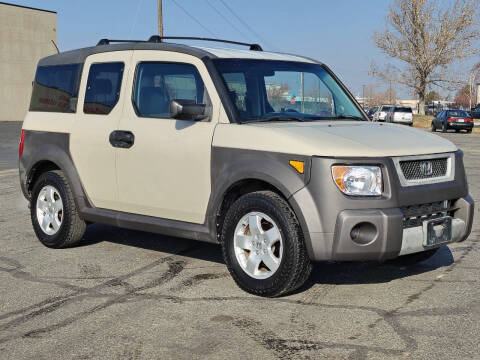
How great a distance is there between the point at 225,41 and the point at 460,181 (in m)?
2.74

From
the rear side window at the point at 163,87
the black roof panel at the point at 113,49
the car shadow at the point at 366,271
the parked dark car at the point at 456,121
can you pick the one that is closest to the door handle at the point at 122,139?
the rear side window at the point at 163,87

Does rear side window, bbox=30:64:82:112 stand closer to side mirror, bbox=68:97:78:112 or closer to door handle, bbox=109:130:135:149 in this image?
side mirror, bbox=68:97:78:112

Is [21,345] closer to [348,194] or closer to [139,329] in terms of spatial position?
[139,329]

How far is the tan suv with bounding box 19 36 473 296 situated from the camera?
4.77 meters

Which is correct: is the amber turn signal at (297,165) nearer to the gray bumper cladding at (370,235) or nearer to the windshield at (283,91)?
the gray bumper cladding at (370,235)

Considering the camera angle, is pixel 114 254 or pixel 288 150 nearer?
pixel 288 150

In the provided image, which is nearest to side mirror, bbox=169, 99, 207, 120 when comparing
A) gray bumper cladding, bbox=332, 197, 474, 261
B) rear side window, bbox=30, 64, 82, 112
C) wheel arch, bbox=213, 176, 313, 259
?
wheel arch, bbox=213, 176, 313, 259

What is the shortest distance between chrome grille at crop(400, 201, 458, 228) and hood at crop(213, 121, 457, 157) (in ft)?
1.29

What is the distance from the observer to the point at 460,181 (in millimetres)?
5410

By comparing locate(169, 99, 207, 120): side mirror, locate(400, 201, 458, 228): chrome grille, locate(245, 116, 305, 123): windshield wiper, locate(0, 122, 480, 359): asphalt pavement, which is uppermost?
locate(169, 99, 207, 120): side mirror

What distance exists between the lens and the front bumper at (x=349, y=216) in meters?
4.70

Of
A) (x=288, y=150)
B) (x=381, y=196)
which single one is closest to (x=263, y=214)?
(x=288, y=150)

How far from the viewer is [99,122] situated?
637 cm

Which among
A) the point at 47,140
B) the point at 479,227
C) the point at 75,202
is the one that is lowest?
the point at 479,227
